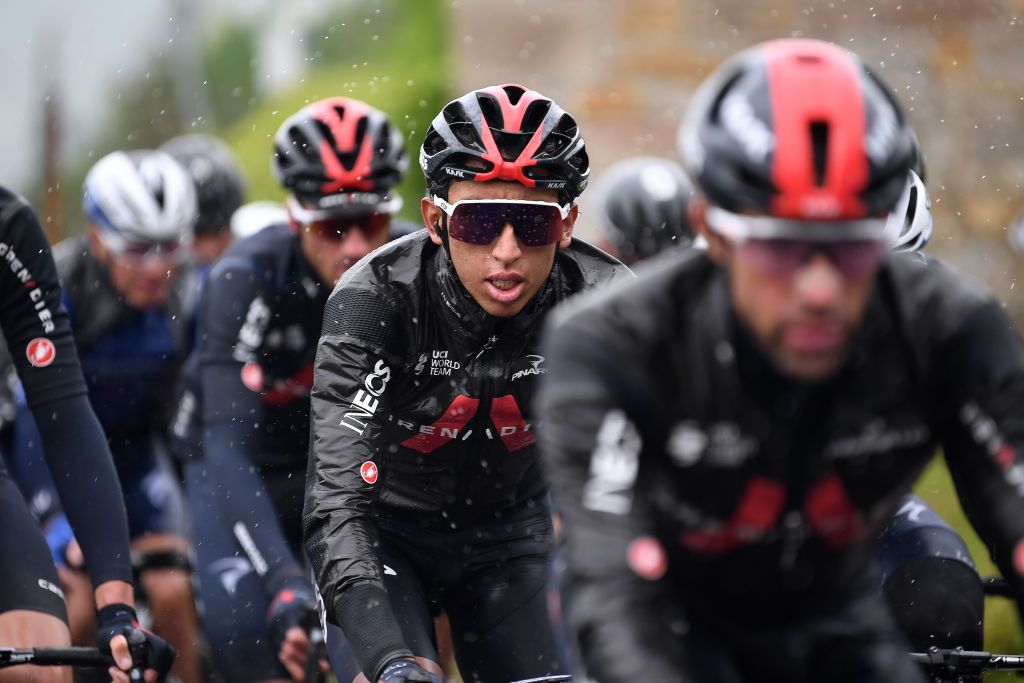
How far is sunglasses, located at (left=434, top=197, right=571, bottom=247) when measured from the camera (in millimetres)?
5418

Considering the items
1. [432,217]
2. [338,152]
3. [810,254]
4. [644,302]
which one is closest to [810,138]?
[810,254]

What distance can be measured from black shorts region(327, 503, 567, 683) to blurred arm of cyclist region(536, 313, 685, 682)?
2.23 metres

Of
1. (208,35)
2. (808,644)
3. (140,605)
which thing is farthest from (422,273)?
(208,35)

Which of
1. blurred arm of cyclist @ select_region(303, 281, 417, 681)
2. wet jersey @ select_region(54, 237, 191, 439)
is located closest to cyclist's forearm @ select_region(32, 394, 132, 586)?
blurred arm of cyclist @ select_region(303, 281, 417, 681)

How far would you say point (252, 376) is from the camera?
24.1 feet

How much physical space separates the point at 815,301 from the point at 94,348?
6397 millimetres

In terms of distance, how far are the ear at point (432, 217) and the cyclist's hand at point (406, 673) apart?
5.27ft

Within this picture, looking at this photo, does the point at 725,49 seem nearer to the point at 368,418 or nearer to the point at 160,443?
the point at 160,443

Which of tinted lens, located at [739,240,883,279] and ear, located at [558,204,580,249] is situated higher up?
tinted lens, located at [739,240,883,279]

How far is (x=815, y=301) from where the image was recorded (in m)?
3.18

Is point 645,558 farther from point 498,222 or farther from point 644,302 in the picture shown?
point 498,222

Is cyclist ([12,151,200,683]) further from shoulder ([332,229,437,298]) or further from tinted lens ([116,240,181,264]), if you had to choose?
shoulder ([332,229,437,298])

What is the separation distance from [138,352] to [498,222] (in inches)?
165

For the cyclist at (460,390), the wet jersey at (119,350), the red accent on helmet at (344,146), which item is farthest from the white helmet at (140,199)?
the cyclist at (460,390)
